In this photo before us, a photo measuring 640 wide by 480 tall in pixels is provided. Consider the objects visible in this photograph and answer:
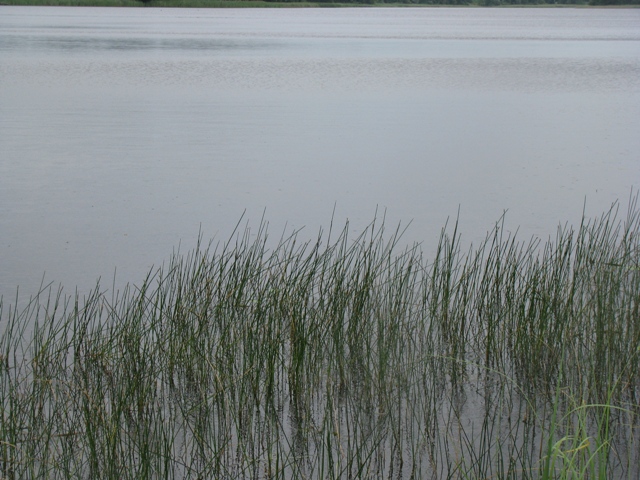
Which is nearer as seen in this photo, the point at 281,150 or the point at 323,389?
the point at 323,389

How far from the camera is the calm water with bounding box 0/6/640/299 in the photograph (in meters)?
4.72

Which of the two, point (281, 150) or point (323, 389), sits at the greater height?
point (281, 150)

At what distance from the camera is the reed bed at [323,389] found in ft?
7.36

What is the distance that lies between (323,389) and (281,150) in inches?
170

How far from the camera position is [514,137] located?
747 cm

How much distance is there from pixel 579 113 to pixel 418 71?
481cm

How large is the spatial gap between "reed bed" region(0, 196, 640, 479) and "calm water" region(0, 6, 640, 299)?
1097 millimetres

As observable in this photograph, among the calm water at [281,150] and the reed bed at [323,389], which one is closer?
the reed bed at [323,389]

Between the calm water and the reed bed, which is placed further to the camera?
the calm water

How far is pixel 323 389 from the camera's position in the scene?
Answer: 8.90 feet

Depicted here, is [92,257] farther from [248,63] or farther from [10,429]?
[248,63]

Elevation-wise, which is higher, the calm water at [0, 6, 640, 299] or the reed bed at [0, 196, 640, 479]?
the calm water at [0, 6, 640, 299]

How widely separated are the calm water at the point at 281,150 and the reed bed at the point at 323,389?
1.10 meters

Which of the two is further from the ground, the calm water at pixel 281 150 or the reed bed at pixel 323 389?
the calm water at pixel 281 150
